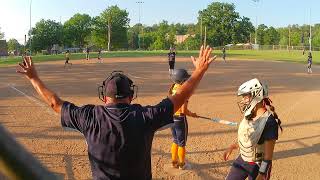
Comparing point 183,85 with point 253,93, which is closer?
point 183,85

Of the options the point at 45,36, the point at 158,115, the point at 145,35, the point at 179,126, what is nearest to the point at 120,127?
the point at 158,115

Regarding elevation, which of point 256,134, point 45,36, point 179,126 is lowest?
point 179,126

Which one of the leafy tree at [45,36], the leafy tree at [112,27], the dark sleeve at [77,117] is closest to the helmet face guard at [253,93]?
the dark sleeve at [77,117]

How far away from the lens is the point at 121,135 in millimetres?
2898

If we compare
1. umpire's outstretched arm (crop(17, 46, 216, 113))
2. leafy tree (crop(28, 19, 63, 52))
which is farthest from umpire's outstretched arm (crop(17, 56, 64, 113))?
leafy tree (crop(28, 19, 63, 52))

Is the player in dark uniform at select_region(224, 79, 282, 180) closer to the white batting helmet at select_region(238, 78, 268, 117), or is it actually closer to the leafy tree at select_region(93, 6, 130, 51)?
the white batting helmet at select_region(238, 78, 268, 117)

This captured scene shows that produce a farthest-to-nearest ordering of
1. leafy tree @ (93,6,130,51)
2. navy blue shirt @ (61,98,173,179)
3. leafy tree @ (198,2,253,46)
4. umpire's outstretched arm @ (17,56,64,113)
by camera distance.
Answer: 1. leafy tree @ (198,2,253,46)
2. leafy tree @ (93,6,130,51)
3. umpire's outstretched arm @ (17,56,64,113)
4. navy blue shirt @ (61,98,173,179)

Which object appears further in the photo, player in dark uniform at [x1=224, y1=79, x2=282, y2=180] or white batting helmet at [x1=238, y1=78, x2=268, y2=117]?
white batting helmet at [x1=238, y1=78, x2=268, y2=117]

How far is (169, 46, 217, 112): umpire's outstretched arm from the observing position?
3.07 meters

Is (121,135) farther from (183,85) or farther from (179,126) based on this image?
(179,126)

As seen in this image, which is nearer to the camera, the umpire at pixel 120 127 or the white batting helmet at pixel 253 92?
the umpire at pixel 120 127

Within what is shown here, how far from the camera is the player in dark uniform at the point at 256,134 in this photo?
4531 millimetres

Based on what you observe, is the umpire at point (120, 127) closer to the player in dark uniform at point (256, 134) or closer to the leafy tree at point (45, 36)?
the player in dark uniform at point (256, 134)

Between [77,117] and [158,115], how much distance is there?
59 cm
